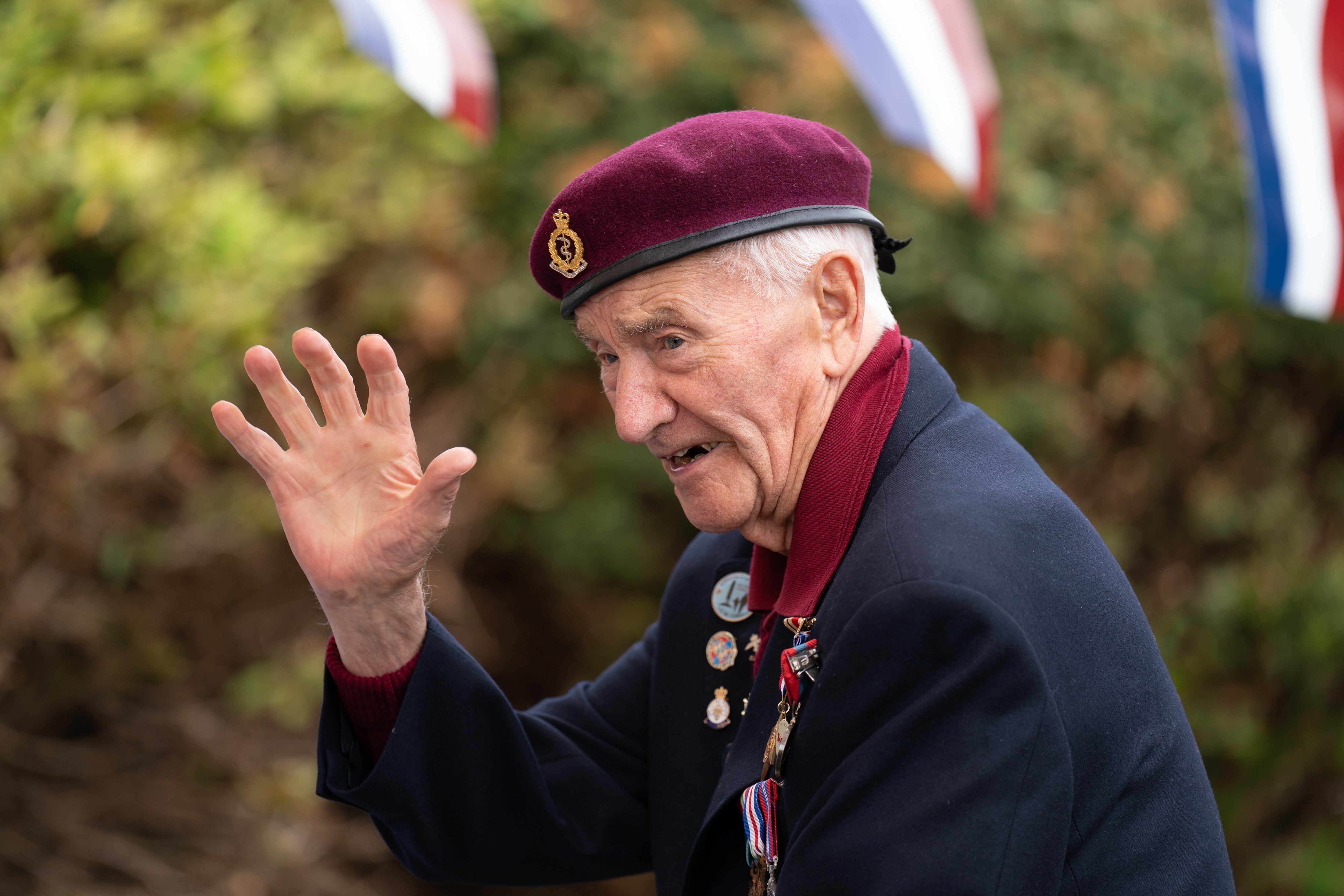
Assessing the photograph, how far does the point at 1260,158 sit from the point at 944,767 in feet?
7.27

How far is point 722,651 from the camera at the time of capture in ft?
6.78

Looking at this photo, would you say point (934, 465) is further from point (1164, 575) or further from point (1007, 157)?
point (1164, 575)

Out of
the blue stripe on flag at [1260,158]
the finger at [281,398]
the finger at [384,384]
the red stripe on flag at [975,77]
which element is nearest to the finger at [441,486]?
the finger at [384,384]

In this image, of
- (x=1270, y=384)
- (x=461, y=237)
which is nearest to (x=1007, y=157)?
(x=1270, y=384)

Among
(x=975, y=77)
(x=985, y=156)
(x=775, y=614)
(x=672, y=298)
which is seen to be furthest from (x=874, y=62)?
(x=775, y=614)

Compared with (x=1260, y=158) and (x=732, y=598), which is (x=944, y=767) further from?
(x=1260, y=158)

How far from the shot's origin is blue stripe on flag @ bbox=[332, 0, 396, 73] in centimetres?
304

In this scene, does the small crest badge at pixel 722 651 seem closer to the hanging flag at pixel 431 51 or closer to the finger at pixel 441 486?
the finger at pixel 441 486

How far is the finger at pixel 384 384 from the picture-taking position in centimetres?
173

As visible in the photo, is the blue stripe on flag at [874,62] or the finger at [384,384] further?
the blue stripe on flag at [874,62]

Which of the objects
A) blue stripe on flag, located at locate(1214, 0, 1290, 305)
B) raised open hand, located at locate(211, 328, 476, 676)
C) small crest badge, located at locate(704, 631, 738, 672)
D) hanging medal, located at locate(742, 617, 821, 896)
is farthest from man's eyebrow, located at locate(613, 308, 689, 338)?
blue stripe on flag, located at locate(1214, 0, 1290, 305)

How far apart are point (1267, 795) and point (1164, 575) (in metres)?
1.11

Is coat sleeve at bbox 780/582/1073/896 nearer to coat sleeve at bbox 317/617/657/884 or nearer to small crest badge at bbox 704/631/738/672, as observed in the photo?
small crest badge at bbox 704/631/738/672

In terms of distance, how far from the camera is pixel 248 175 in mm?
3883
